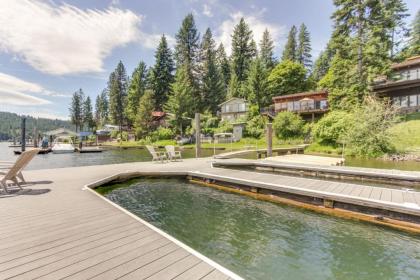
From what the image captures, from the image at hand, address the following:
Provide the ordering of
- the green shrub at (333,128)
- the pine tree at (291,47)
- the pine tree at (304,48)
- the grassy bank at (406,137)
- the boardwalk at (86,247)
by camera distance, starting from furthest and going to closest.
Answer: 1. the pine tree at (304,48)
2. the pine tree at (291,47)
3. the green shrub at (333,128)
4. the grassy bank at (406,137)
5. the boardwalk at (86,247)

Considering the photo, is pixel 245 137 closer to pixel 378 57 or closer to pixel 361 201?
pixel 378 57

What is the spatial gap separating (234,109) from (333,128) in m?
20.3

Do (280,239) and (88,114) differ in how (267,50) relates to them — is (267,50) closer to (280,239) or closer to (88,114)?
(280,239)

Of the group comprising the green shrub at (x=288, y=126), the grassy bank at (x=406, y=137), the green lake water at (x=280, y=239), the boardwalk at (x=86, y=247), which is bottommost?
the green lake water at (x=280, y=239)

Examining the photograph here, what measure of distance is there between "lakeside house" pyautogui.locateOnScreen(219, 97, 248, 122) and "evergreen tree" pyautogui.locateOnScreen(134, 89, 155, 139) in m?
13.5

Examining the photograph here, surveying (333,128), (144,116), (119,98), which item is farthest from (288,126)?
(119,98)

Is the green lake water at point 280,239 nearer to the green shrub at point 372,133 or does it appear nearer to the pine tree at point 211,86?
the green shrub at point 372,133

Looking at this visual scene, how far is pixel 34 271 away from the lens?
238cm

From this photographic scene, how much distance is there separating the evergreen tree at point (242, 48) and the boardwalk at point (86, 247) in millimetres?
44087

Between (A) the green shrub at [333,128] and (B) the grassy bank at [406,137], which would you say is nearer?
(B) the grassy bank at [406,137]

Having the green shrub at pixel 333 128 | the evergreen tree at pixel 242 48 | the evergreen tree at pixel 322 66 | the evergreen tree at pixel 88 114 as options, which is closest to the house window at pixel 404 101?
the green shrub at pixel 333 128

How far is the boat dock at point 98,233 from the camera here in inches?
95.7

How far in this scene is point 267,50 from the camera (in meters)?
45.4

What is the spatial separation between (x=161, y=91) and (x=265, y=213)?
41.2 m
